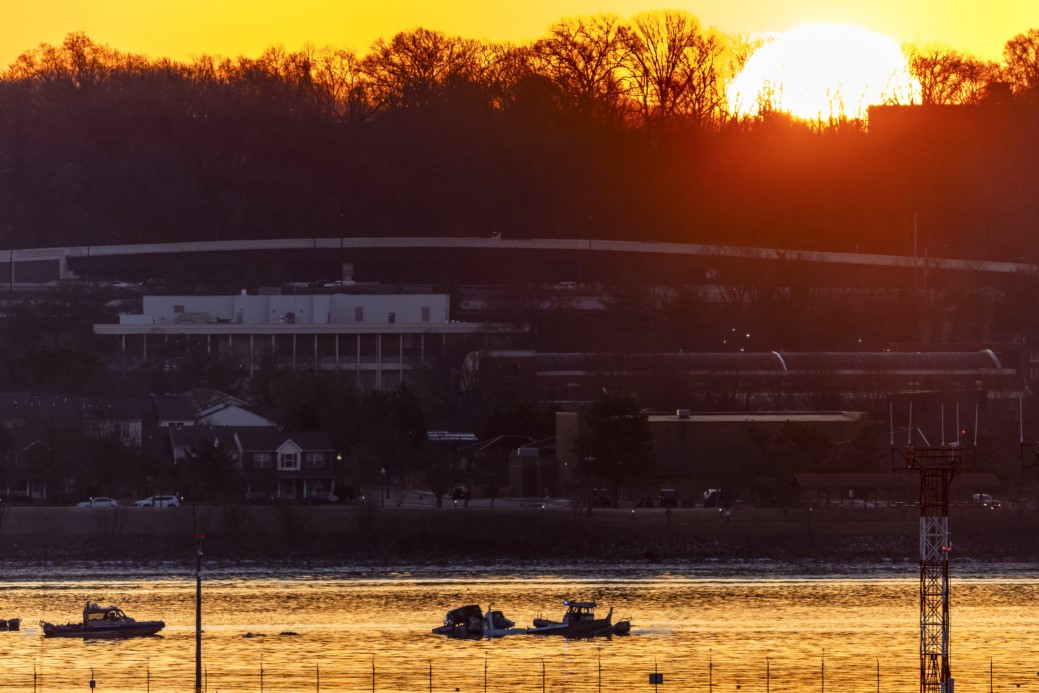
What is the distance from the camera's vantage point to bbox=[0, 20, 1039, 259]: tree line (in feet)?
247

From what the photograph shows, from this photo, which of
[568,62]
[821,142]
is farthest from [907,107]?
[568,62]

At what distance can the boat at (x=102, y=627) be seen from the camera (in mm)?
31141

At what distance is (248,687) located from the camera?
2694 centimetres

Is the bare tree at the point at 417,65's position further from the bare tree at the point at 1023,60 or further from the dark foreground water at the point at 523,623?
the dark foreground water at the point at 523,623

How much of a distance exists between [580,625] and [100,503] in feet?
40.2

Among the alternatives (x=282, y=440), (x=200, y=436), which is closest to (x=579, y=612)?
(x=282, y=440)

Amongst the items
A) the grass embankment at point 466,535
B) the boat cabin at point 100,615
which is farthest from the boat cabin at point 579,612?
the grass embankment at point 466,535

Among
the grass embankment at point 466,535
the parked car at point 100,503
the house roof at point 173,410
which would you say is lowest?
the grass embankment at point 466,535

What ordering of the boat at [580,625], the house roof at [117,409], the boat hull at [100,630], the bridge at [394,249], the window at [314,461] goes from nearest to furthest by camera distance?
1. the boat hull at [100,630]
2. the boat at [580,625]
3. the window at [314,461]
4. the house roof at [117,409]
5. the bridge at [394,249]

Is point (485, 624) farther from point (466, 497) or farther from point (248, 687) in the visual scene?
point (466, 497)

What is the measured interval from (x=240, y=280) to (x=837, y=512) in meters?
29.2

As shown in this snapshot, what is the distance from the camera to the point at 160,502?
4081 cm

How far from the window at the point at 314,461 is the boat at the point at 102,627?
12.6 metres

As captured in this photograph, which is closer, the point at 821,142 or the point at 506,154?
the point at 506,154
